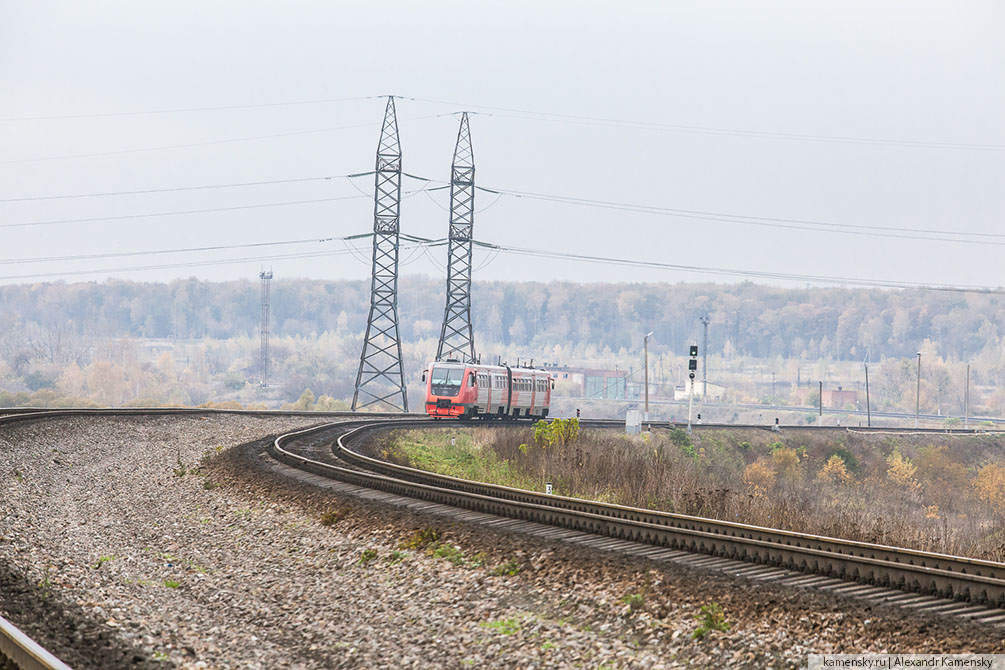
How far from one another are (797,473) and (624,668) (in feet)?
159

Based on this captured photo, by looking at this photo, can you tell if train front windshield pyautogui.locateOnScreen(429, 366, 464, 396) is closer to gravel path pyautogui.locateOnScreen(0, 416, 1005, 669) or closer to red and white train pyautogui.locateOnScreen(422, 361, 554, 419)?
red and white train pyautogui.locateOnScreen(422, 361, 554, 419)

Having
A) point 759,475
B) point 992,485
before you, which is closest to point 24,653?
point 759,475

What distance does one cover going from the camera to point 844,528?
16.2m

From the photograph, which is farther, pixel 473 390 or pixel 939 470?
pixel 939 470

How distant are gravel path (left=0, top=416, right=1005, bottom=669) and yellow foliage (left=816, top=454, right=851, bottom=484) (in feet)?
141

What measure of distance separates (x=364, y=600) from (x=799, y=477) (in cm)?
4532

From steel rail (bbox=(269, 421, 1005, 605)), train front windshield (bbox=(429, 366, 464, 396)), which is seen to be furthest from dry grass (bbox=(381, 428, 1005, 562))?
train front windshield (bbox=(429, 366, 464, 396))

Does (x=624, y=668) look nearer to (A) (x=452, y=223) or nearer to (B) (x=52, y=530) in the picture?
(B) (x=52, y=530)

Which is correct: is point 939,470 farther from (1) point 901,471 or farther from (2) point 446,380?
(2) point 446,380

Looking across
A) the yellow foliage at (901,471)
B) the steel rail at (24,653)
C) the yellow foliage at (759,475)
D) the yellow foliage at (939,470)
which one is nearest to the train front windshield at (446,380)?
the yellow foliage at (759,475)

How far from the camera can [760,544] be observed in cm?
1336

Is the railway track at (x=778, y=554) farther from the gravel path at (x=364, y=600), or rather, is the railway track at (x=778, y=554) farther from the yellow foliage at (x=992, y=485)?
the yellow foliage at (x=992, y=485)

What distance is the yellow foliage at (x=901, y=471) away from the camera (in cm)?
6120

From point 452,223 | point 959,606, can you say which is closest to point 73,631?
point 959,606
